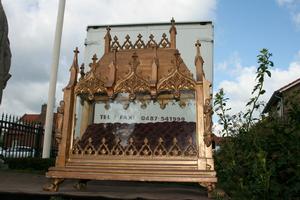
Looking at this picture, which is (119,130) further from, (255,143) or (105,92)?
(255,143)

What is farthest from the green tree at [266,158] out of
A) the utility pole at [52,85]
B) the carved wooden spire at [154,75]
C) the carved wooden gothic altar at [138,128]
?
the utility pole at [52,85]

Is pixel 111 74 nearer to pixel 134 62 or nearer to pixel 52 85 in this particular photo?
pixel 134 62

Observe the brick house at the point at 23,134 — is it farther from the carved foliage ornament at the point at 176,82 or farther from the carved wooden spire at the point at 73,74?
the carved foliage ornament at the point at 176,82

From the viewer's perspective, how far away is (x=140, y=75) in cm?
351

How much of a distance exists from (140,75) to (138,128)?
633mm

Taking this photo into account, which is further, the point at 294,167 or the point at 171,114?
the point at 171,114

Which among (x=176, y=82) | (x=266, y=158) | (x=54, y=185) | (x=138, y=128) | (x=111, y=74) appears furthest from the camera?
(x=138, y=128)

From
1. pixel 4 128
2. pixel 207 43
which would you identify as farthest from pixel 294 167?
pixel 4 128

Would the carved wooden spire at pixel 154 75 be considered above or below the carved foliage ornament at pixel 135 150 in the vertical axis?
above

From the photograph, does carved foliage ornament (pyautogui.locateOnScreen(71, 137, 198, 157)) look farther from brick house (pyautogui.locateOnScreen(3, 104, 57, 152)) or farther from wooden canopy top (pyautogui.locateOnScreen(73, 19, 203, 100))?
brick house (pyautogui.locateOnScreen(3, 104, 57, 152))

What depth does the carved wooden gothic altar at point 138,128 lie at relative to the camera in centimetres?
317

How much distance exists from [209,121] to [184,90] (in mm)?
444

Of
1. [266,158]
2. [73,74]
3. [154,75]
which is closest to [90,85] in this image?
[73,74]

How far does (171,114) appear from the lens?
3914 millimetres
